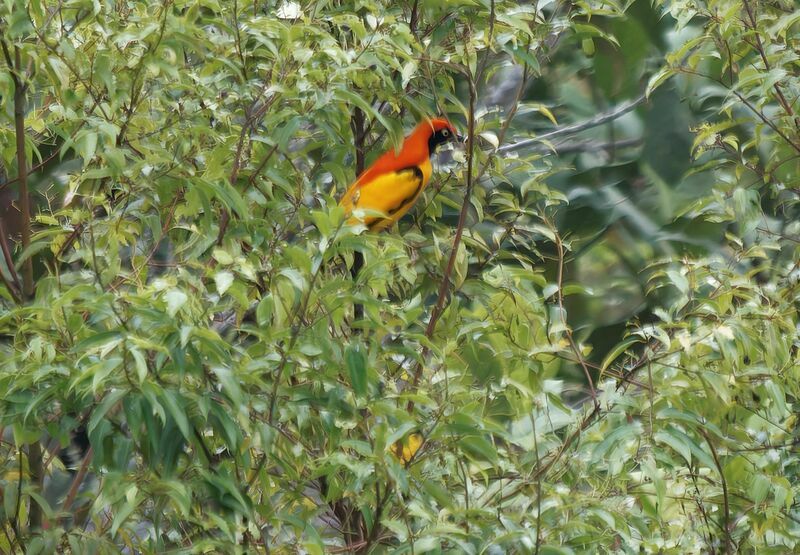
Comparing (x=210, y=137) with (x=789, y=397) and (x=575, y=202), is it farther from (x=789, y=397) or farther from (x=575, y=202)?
(x=575, y=202)

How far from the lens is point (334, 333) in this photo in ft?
6.25

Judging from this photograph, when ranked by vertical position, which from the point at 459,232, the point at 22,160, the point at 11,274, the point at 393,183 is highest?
the point at 22,160

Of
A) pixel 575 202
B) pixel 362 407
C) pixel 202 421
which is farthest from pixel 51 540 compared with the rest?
pixel 575 202

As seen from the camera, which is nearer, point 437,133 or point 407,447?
point 407,447

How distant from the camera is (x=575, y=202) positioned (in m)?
4.20

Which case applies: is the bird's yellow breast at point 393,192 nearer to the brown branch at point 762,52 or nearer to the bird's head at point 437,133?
the bird's head at point 437,133

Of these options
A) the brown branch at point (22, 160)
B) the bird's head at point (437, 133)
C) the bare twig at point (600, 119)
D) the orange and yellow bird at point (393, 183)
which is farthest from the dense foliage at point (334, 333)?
the bare twig at point (600, 119)

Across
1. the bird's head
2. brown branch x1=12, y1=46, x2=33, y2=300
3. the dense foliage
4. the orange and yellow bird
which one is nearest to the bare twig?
the bird's head

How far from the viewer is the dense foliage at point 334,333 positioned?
1.66 meters

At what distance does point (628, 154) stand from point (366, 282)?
9.42ft

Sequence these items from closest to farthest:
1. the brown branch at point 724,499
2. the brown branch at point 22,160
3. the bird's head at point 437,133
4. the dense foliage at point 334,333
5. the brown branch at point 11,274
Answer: the dense foliage at point 334,333
the brown branch at point 724,499
the brown branch at point 22,160
the brown branch at point 11,274
the bird's head at point 437,133

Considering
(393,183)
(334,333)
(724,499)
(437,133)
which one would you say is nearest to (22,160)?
(334,333)

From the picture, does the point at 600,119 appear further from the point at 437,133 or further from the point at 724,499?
the point at 724,499

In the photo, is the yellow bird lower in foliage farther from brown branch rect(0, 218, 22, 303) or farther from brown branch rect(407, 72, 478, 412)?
brown branch rect(0, 218, 22, 303)
